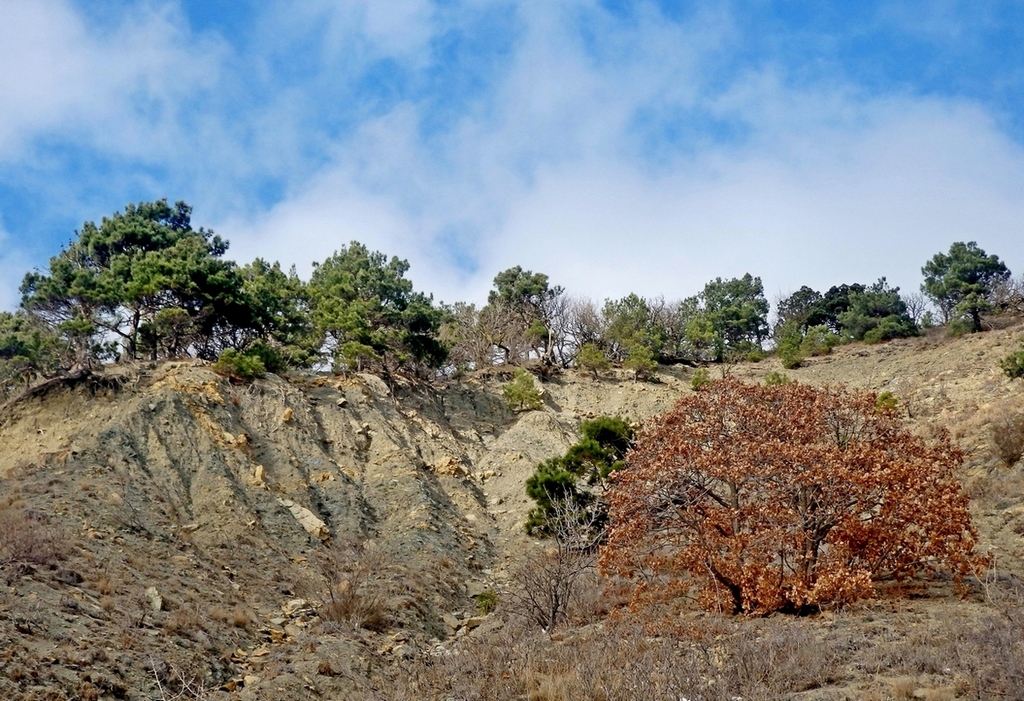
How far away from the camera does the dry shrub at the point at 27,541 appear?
1459 centimetres

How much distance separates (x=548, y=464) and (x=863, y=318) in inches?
Answer: 1441

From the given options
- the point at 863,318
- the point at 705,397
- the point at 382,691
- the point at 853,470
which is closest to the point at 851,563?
the point at 853,470

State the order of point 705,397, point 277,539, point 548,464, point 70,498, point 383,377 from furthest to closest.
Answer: point 383,377, point 548,464, point 277,539, point 70,498, point 705,397

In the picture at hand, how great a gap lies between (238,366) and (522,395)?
41.8ft

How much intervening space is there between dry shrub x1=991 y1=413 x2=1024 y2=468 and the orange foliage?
7.95 meters

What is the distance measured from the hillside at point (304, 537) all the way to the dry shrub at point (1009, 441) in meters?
0.58

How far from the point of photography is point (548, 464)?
86.4ft

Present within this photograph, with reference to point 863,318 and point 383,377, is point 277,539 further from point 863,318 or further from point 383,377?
point 863,318

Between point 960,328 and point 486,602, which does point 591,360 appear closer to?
point 960,328

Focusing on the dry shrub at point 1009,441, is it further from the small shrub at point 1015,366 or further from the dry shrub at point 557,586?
the dry shrub at point 557,586

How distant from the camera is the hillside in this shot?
11891 millimetres

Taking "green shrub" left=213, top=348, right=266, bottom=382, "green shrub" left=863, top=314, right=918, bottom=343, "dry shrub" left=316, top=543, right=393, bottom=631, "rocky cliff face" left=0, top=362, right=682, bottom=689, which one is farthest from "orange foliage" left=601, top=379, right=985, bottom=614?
"green shrub" left=863, top=314, right=918, bottom=343

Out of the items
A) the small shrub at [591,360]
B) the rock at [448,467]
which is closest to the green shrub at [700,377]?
the small shrub at [591,360]

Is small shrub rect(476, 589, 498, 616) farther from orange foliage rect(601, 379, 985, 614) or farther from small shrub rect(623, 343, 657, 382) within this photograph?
small shrub rect(623, 343, 657, 382)
